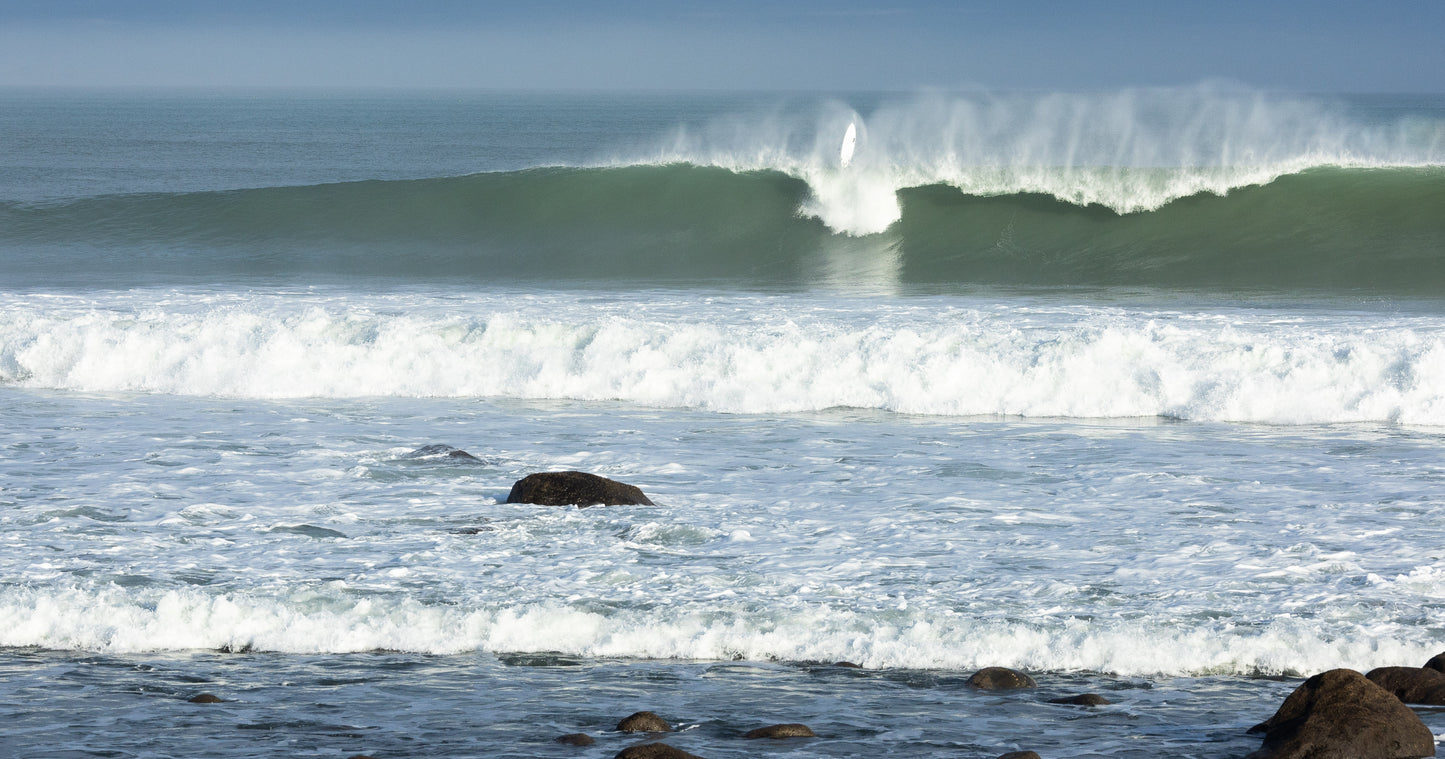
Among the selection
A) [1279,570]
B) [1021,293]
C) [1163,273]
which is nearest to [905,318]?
[1021,293]

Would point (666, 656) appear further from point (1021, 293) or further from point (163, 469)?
point (1021, 293)

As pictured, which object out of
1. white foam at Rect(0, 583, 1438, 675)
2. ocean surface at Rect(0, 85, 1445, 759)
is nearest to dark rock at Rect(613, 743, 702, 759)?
ocean surface at Rect(0, 85, 1445, 759)

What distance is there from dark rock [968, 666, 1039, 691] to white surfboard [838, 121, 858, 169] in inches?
752

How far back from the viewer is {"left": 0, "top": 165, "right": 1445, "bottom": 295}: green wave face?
19.1m

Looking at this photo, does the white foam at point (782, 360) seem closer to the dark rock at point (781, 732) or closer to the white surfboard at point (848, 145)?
the dark rock at point (781, 732)

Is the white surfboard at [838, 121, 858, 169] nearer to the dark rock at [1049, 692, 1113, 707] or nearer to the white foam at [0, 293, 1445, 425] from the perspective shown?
the white foam at [0, 293, 1445, 425]

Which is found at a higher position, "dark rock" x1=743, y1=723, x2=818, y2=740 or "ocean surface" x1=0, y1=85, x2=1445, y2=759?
"ocean surface" x1=0, y1=85, x2=1445, y2=759

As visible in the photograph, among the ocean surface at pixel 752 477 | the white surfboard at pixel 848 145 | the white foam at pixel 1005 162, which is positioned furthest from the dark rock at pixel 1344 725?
the white surfboard at pixel 848 145

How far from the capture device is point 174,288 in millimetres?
17203

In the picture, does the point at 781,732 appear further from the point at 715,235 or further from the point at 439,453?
the point at 715,235

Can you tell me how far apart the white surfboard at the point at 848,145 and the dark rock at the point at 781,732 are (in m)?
19.8

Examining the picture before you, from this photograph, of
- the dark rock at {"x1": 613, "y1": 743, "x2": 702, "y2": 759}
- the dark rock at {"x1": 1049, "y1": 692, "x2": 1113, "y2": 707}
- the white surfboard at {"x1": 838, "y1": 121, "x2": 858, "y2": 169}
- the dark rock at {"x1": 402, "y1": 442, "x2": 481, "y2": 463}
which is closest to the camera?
the dark rock at {"x1": 613, "y1": 743, "x2": 702, "y2": 759}

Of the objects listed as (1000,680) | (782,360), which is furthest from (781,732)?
(782,360)

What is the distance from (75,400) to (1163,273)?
1346cm
